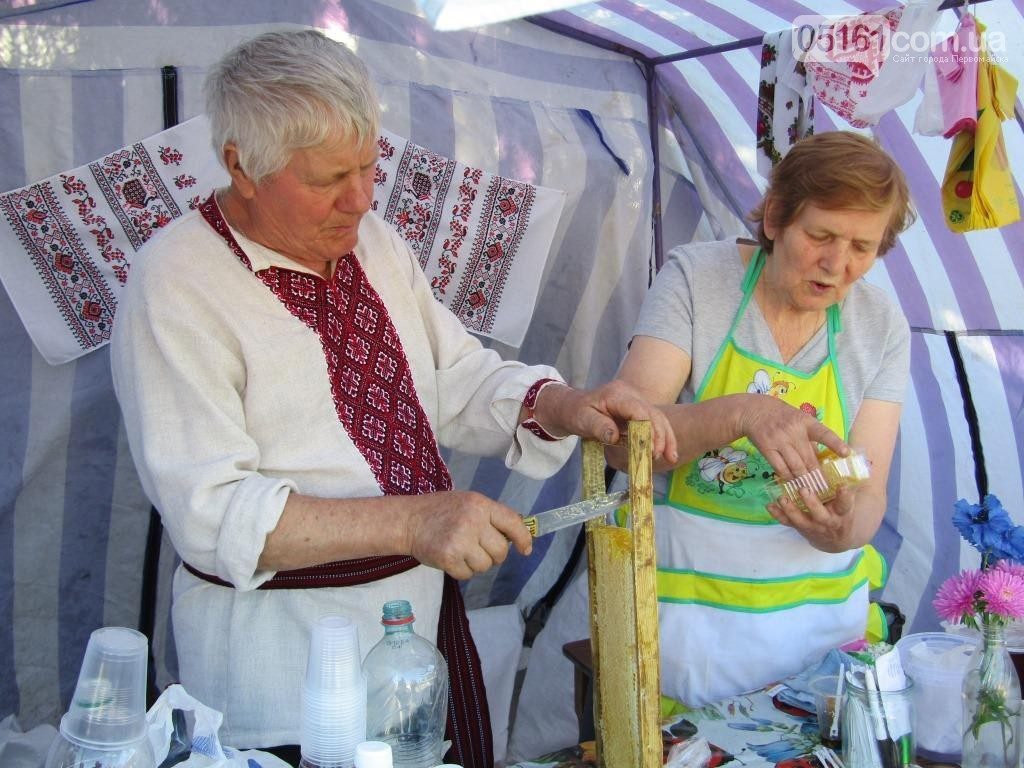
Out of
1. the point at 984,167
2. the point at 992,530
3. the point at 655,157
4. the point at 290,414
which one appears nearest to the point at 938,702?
the point at 992,530

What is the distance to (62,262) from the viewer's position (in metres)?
2.50

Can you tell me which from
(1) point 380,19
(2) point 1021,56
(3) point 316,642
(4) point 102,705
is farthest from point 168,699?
(2) point 1021,56

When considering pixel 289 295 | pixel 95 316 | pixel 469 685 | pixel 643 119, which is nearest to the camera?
pixel 289 295

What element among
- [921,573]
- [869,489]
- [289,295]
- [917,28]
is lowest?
[921,573]

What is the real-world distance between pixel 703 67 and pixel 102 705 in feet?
10.1

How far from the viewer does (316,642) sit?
109 centimetres

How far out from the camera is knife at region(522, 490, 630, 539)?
1.33 m

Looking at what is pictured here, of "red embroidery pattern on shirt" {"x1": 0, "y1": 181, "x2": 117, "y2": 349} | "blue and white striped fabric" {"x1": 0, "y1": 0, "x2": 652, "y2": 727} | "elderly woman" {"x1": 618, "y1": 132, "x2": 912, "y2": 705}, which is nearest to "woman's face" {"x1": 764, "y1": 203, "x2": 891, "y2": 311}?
"elderly woman" {"x1": 618, "y1": 132, "x2": 912, "y2": 705}

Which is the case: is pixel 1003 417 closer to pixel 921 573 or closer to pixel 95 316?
pixel 921 573

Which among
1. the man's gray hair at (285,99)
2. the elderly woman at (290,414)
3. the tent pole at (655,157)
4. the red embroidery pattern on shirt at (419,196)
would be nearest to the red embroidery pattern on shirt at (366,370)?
the elderly woman at (290,414)

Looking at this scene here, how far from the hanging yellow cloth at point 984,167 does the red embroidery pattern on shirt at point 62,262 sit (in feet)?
7.45

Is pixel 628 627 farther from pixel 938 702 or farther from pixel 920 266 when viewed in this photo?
pixel 920 266

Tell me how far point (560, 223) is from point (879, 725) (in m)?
2.30

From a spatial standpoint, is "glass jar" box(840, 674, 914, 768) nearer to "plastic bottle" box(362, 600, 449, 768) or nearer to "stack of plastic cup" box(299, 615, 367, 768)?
"plastic bottle" box(362, 600, 449, 768)
